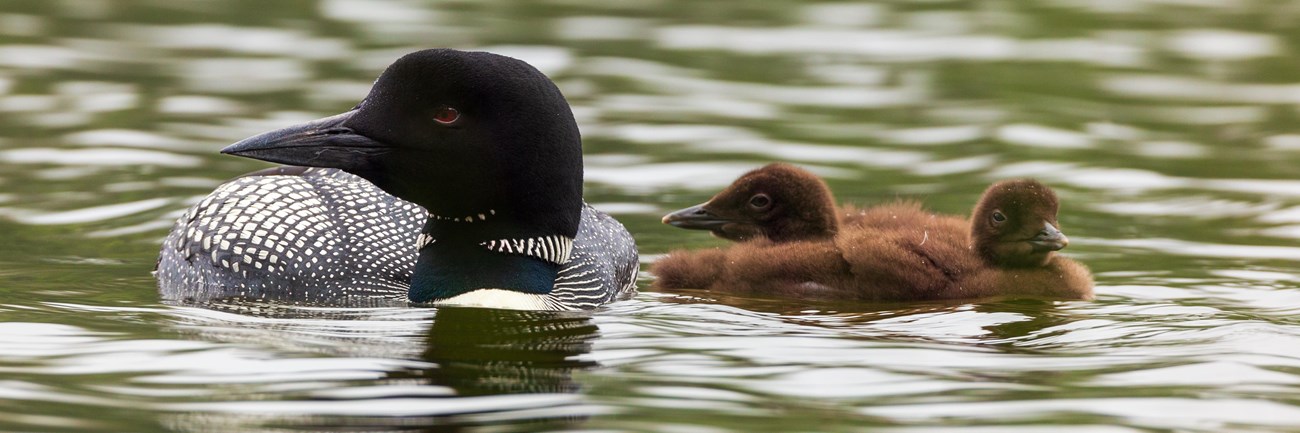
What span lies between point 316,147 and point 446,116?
0.41m

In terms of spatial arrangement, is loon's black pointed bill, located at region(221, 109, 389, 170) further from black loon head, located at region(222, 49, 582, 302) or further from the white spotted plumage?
the white spotted plumage

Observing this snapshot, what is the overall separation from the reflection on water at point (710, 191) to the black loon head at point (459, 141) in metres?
0.39

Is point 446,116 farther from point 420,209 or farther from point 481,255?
point 420,209

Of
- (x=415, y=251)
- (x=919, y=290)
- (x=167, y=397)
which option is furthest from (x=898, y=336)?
(x=167, y=397)

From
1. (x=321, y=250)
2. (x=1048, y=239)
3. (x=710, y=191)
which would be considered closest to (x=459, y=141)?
(x=321, y=250)

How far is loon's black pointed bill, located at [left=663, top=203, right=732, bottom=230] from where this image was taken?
25.1ft

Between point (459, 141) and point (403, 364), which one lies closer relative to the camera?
point (403, 364)

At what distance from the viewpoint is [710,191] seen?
9250 millimetres

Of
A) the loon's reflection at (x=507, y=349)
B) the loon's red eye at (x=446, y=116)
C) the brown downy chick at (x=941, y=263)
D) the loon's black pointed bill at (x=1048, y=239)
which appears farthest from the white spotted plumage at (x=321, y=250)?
the loon's black pointed bill at (x=1048, y=239)

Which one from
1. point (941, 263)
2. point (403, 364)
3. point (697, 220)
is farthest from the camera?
point (697, 220)

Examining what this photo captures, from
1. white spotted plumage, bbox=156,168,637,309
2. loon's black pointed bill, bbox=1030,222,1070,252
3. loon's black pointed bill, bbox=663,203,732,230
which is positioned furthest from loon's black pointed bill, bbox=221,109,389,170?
loon's black pointed bill, bbox=1030,222,1070,252

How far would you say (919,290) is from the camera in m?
6.92

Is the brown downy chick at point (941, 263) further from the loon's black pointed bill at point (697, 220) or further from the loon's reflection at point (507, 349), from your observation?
the loon's reflection at point (507, 349)

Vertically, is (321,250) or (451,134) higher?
(451,134)
